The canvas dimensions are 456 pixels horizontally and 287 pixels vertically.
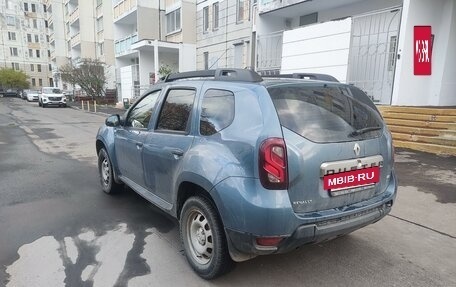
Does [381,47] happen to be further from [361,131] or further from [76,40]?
[76,40]

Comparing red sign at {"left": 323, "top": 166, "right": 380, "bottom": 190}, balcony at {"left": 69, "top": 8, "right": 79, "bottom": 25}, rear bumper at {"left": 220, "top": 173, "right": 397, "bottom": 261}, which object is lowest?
rear bumper at {"left": 220, "top": 173, "right": 397, "bottom": 261}

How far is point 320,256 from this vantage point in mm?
3453

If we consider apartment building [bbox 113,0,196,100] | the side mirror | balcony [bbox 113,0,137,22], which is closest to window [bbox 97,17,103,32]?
apartment building [bbox 113,0,196,100]

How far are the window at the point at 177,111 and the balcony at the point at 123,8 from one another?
24717 millimetres

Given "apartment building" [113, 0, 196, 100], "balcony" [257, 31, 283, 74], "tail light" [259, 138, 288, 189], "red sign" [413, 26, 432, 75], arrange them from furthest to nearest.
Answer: "apartment building" [113, 0, 196, 100], "balcony" [257, 31, 283, 74], "red sign" [413, 26, 432, 75], "tail light" [259, 138, 288, 189]

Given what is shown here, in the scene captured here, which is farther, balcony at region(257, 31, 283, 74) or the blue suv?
balcony at region(257, 31, 283, 74)

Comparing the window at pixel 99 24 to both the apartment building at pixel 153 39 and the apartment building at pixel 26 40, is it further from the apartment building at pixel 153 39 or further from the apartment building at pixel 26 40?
the apartment building at pixel 26 40

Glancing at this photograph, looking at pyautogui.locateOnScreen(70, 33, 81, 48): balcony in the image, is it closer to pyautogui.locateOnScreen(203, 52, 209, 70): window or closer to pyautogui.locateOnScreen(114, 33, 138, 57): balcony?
pyautogui.locateOnScreen(114, 33, 138, 57): balcony

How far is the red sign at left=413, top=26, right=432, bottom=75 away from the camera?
10.0 metres

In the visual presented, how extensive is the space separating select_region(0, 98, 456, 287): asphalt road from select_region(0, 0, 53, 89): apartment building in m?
82.4

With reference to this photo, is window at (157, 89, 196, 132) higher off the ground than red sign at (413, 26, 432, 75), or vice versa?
red sign at (413, 26, 432, 75)

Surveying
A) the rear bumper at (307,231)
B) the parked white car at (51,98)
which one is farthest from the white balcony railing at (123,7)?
the rear bumper at (307,231)

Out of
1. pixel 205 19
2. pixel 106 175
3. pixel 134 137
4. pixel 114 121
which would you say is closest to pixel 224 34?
pixel 205 19

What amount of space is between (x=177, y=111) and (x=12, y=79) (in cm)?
7512
